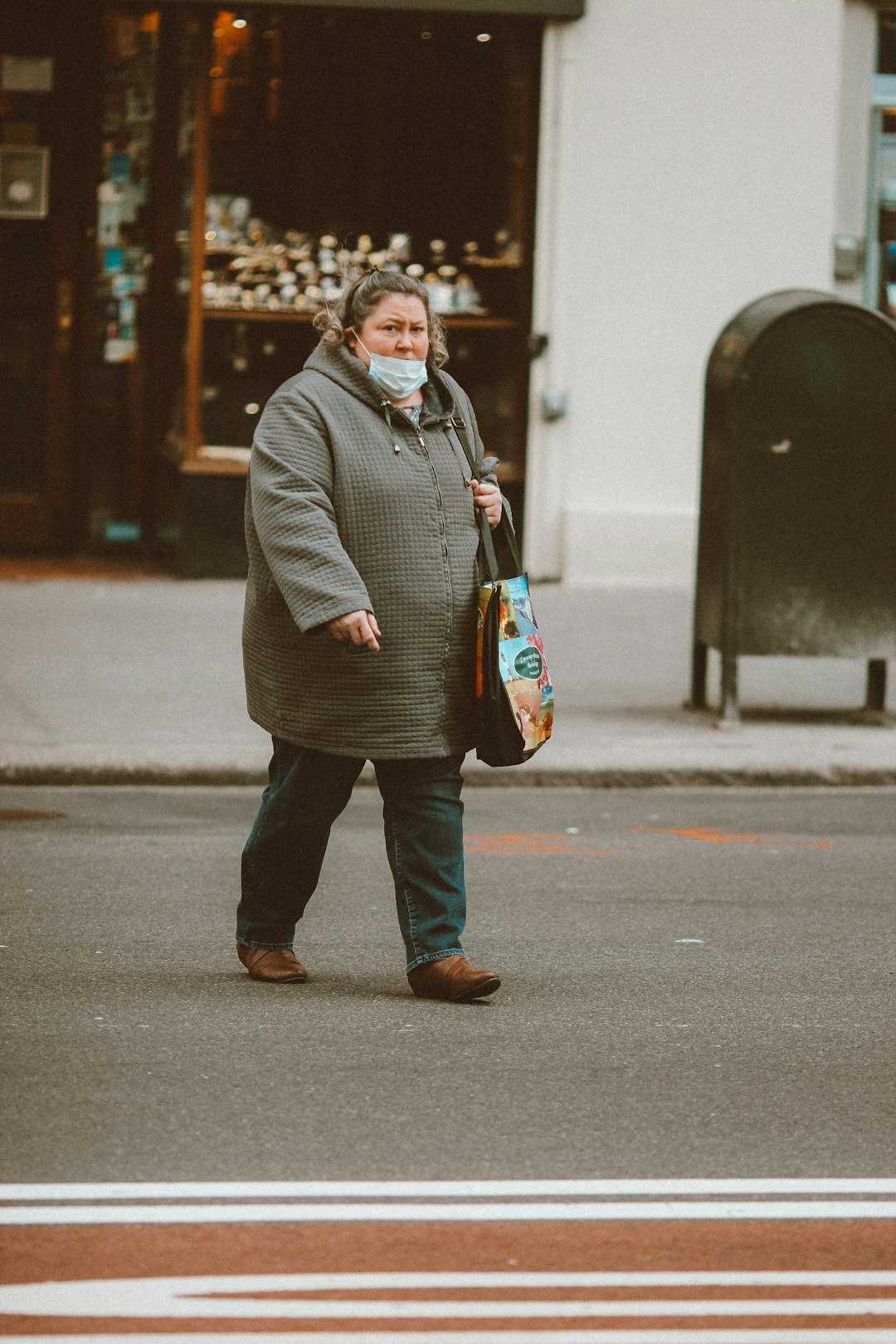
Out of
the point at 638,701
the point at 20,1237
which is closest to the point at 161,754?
the point at 638,701

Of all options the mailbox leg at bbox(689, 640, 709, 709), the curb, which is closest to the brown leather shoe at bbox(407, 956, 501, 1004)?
the curb

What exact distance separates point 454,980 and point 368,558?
1012 millimetres

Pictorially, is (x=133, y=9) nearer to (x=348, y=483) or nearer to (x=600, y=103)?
(x=600, y=103)

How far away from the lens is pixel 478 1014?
538cm

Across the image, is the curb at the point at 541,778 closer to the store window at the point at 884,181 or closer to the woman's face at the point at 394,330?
the woman's face at the point at 394,330

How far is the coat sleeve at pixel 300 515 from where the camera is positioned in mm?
5168

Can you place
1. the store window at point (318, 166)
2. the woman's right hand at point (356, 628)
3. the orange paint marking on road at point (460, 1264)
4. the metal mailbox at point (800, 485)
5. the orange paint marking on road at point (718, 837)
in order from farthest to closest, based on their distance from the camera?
the store window at point (318, 166) < the metal mailbox at point (800, 485) < the orange paint marking on road at point (718, 837) < the woman's right hand at point (356, 628) < the orange paint marking on road at point (460, 1264)

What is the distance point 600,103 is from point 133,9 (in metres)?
2.78

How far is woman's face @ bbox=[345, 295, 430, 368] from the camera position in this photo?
17.7 ft

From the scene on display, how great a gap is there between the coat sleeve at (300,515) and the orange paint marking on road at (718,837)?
2885 mm

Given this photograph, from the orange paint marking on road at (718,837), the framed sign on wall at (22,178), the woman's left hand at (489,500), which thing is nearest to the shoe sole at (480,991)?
the woman's left hand at (489,500)

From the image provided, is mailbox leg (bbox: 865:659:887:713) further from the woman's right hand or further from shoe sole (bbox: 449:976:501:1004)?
the woman's right hand

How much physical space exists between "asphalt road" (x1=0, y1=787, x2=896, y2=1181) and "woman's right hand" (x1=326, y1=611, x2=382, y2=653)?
87 cm

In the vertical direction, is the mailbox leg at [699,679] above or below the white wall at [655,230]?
below
